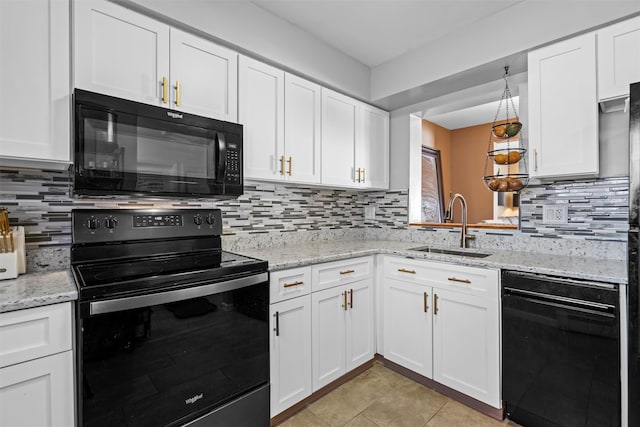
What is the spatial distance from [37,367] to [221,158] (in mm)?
1149

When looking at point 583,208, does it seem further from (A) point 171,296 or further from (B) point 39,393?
(B) point 39,393

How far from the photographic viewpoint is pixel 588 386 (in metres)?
1.50

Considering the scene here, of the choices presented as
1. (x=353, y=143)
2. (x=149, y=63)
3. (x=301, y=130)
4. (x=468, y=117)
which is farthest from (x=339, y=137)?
(x=468, y=117)

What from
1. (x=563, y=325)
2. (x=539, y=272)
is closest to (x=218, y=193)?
(x=539, y=272)

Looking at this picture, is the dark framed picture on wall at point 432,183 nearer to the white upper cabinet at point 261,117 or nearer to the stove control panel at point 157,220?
the white upper cabinet at point 261,117

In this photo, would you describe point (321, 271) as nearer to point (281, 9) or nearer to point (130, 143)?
point (130, 143)

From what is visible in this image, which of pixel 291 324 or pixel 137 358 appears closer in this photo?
pixel 137 358

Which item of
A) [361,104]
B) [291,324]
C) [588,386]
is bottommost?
[588,386]

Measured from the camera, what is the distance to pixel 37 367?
1.09 meters

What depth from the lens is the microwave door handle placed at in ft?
5.77

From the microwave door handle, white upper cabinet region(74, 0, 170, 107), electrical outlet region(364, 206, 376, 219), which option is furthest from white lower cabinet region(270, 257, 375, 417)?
white upper cabinet region(74, 0, 170, 107)

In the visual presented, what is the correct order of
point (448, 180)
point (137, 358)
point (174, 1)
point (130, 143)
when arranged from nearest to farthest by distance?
point (137, 358) < point (130, 143) < point (174, 1) < point (448, 180)

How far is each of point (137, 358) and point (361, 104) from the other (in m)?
2.39

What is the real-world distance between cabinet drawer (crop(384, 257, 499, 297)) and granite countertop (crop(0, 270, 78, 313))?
1.80 metres
